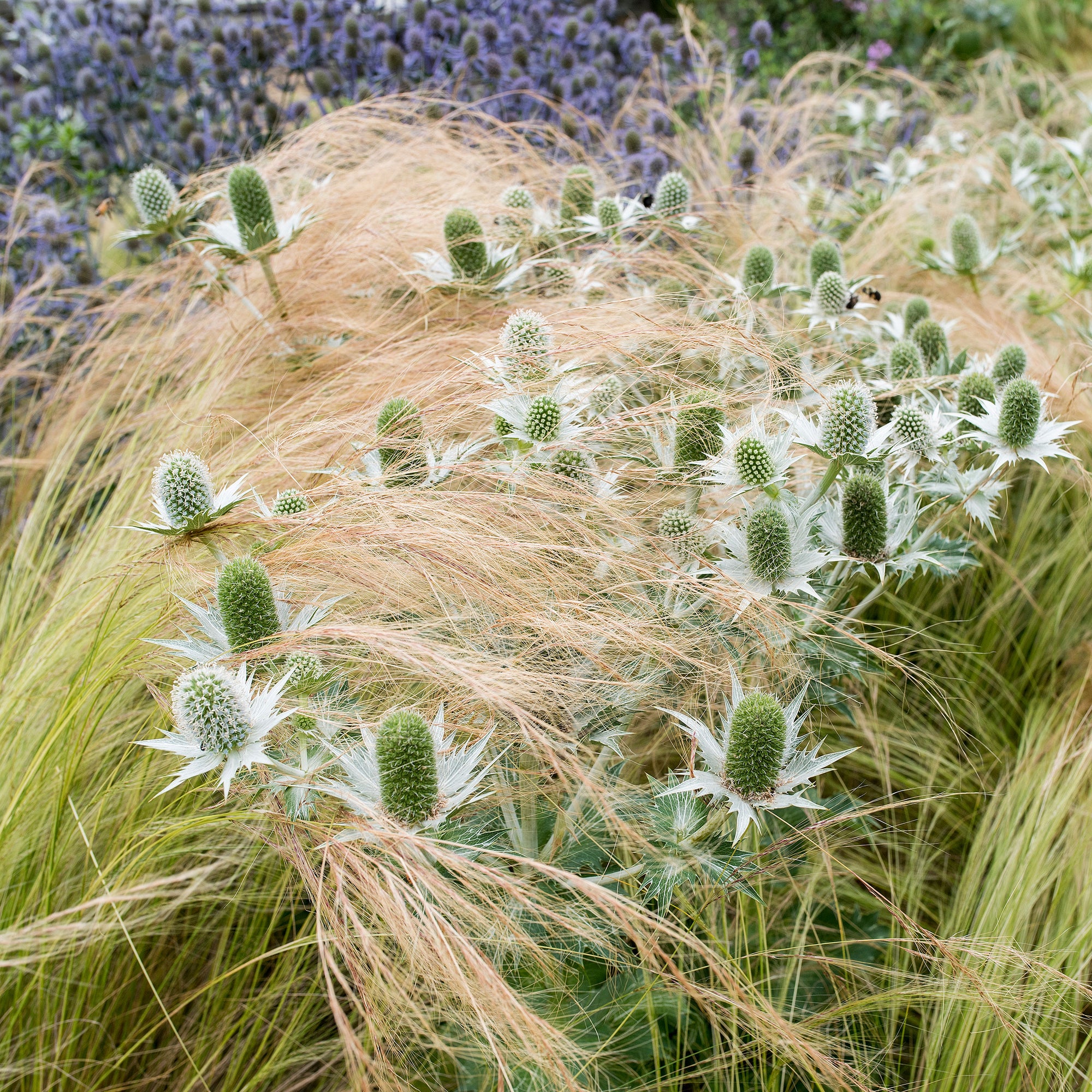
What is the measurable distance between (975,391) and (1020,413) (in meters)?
0.19

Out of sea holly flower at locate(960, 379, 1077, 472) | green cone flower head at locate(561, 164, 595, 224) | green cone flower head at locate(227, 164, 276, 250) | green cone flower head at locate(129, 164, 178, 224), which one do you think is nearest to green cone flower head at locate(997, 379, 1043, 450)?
sea holly flower at locate(960, 379, 1077, 472)

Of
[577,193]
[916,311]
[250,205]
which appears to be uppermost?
[250,205]

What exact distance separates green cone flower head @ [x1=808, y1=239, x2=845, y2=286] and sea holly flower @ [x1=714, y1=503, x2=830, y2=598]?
1117mm

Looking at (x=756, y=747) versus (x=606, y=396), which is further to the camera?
(x=606, y=396)

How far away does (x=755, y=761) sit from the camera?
4.63ft

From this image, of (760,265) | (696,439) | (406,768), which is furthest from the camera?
(760,265)

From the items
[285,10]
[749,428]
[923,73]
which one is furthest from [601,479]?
[923,73]

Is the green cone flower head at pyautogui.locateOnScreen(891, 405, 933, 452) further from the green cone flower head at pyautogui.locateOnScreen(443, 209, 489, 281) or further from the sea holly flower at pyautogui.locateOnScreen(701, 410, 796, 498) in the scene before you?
the green cone flower head at pyautogui.locateOnScreen(443, 209, 489, 281)

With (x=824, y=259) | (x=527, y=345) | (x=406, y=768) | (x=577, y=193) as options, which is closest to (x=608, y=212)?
(x=577, y=193)

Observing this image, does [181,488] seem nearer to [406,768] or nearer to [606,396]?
[406,768]

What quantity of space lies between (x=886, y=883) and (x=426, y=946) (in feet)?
3.95

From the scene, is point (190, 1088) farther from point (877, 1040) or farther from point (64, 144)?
point (64, 144)

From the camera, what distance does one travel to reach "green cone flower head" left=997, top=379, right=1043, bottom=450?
5.86 feet

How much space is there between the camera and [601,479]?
176 cm
